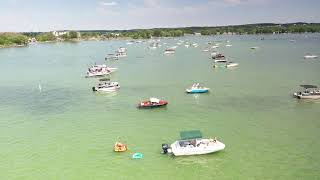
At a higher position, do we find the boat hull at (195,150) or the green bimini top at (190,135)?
the green bimini top at (190,135)

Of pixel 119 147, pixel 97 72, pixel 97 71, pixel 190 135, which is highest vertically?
pixel 190 135

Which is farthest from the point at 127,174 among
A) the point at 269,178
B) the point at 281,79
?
the point at 281,79

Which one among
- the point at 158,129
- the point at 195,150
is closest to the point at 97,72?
the point at 158,129

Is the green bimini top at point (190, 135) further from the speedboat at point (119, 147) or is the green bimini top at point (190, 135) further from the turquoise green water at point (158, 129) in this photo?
the speedboat at point (119, 147)

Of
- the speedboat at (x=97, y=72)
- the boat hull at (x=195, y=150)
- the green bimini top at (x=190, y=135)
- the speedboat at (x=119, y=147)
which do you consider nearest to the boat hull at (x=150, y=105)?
the speedboat at (x=119, y=147)

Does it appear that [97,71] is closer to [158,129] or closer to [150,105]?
[150,105]

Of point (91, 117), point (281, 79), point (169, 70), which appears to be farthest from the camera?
point (169, 70)

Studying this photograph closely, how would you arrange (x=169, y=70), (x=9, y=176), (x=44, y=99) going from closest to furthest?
(x=9, y=176) → (x=44, y=99) → (x=169, y=70)

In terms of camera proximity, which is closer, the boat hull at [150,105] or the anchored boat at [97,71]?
the boat hull at [150,105]

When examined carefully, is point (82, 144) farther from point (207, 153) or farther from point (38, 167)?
point (207, 153)
